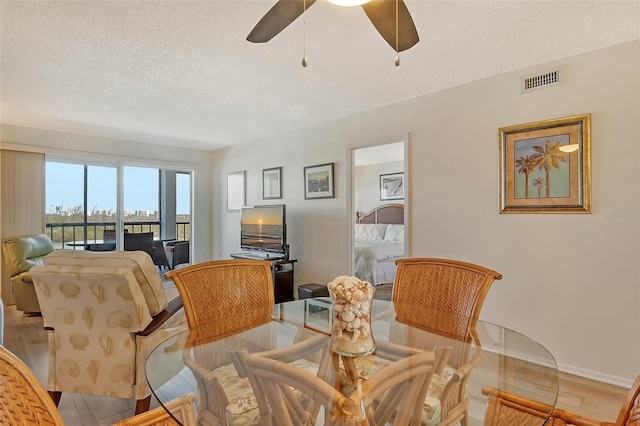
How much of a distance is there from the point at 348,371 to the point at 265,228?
370cm

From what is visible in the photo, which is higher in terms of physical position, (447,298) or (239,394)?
(447,298)

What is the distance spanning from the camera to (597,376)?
8.14 feet

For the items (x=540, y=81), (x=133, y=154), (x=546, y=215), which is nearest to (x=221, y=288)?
(x=546, y=215)

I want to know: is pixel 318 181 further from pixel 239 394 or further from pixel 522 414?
pixel 522 414

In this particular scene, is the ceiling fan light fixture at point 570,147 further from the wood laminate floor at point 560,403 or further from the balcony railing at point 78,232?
the balcony railing at point 78,232

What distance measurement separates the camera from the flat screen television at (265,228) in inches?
184

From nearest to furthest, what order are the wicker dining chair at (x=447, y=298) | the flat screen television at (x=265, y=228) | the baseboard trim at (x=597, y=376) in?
the wicker dining chair at (x=447, y=298) → the baseboard trim at (x=597, y=376) → the flat screen television at (x=265, y=228)

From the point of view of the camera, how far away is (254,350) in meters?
1.63

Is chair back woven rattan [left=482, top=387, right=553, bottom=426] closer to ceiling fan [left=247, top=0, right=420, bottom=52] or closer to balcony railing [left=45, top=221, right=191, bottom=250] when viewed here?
ceiling fan [left=247, top=0, right=420, bottom=52]

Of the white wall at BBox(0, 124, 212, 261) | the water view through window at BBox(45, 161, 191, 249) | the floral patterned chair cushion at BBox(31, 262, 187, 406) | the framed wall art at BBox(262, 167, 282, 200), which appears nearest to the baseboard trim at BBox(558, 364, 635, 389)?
the floral patterned chair cushion at BBox(31, 262, 187, 406)

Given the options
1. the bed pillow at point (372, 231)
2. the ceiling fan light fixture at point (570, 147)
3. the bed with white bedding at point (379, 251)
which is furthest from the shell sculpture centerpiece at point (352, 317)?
the bed pillow at point (372, 231)

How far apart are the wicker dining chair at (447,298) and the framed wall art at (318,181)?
2374 mm

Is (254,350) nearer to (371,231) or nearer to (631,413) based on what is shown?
(631,413)

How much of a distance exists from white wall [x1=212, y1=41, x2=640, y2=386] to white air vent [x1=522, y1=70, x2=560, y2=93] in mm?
52
